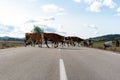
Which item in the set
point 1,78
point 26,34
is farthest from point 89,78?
point 26,34

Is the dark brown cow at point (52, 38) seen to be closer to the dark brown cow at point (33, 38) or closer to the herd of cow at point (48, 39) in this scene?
the herd of cow at point (48, 39)

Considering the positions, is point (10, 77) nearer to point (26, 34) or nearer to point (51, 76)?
point (51, 76)

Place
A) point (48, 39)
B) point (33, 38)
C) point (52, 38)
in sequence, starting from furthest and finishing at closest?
point (33, 38) → point (48, 39) → point (52, 38)

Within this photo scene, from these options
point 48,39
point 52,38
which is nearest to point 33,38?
point 48,39

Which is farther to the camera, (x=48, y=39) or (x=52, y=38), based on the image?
(x=48, y=39)

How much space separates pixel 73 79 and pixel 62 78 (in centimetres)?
34

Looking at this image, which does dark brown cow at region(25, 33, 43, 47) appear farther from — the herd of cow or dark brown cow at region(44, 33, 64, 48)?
dark brown cow at region(44, 33, 64, 48)

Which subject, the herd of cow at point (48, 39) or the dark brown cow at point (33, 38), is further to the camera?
the dark brown cow at point (33, 38)

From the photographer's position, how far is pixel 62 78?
9039mm

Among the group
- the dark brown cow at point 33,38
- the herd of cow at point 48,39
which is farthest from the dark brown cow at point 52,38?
the dark brown cow at point 33,38

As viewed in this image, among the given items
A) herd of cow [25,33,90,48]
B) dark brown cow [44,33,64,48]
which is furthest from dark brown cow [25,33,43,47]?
dark brown cow [44,33,64,48]

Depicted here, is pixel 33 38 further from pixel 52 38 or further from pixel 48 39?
pixel 52 38

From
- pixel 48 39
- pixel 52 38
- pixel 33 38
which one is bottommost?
pixel 48 39

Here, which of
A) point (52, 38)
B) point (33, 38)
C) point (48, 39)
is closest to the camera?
point (52, 38)
